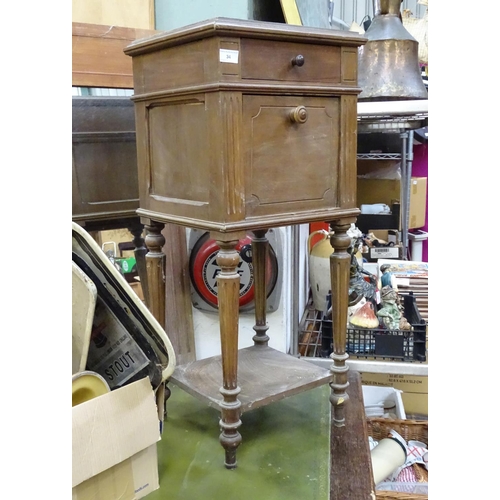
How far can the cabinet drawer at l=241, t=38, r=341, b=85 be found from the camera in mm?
992

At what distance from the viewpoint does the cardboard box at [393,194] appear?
130 inches

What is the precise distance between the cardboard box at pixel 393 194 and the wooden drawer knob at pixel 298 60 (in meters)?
2.31

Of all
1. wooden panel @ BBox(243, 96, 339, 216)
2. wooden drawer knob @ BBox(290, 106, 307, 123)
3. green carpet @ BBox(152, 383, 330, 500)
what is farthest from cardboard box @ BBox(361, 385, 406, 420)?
wooden drawer knob @ BBox(290, 106, 307, 123)

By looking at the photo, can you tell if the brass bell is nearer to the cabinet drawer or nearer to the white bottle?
the cabinet drawer

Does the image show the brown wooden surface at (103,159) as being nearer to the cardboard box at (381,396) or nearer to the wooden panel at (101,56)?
the wooden panel at (101,56)

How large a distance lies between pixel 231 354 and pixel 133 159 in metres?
0.63

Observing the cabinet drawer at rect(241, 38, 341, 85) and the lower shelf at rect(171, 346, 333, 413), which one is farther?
the lower shelf at rect(171, 346, 333, 413)

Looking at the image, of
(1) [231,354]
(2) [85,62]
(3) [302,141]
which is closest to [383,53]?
(3) [302,141]

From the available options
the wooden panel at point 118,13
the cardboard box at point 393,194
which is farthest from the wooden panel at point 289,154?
the cardboard box at point 393,194

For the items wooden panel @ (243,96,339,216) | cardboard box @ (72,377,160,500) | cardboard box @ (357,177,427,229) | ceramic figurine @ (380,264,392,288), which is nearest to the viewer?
cardboard box @ (72,377,160,500)

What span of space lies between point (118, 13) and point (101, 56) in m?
0.25

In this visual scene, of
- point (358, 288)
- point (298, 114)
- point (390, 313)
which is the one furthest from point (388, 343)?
point (298, 114)

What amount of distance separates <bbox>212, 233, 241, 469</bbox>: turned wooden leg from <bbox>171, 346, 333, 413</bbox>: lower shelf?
0.04m
